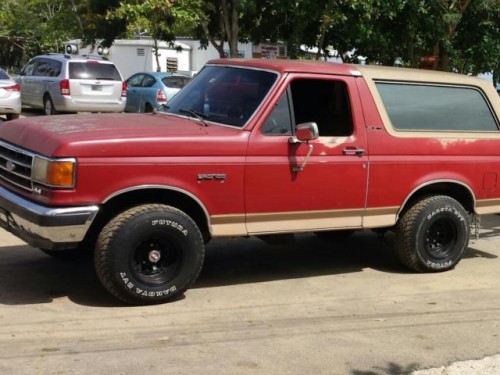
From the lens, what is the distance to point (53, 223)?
4637mm

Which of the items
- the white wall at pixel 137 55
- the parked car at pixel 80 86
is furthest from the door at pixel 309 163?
the white wall at pixel 137 55

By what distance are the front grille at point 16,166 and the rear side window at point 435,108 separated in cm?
316

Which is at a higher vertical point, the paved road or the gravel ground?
the gravel ground

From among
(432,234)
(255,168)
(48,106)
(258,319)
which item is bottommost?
(258,319)

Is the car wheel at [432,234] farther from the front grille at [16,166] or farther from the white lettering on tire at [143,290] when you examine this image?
the front grille at [16,166]

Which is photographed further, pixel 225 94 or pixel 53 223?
pixel 225 94

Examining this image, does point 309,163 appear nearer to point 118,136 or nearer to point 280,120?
point 280,120

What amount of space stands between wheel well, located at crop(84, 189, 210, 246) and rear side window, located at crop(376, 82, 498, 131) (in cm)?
209

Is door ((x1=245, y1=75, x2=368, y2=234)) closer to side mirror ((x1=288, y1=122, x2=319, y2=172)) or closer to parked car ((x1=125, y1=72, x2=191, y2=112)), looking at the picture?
side mirror ((x1=288, y1=122, x2=319, y2=172))

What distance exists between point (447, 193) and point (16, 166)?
4.08 meters

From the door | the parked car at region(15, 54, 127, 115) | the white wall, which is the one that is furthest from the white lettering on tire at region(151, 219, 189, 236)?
the white wall

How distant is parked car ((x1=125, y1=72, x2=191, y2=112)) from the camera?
16.9 metres

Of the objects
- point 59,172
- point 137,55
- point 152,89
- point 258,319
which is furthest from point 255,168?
point 137,55

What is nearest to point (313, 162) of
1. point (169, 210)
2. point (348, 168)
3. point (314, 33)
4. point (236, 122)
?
point (348, 168)
